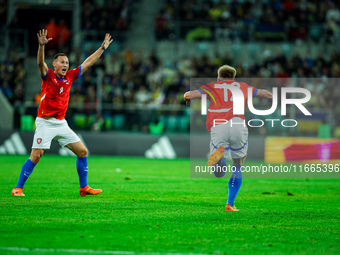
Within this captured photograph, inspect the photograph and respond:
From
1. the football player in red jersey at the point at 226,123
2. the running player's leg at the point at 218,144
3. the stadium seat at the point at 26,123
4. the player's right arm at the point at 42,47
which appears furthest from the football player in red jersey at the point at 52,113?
the stadium seat at the point at 26,123

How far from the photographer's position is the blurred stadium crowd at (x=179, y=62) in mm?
23250

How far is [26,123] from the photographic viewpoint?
74.4 ft

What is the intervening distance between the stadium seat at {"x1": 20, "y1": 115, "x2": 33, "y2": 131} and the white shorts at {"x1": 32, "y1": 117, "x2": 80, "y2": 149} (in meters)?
12.2

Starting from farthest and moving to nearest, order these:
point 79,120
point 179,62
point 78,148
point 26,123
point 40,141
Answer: point 179,62
point 79,120
point 26,123
point 78,148
point 40,141

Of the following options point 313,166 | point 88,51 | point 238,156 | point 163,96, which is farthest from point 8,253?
point 88,51

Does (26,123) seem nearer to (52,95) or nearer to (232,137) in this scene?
(52,95)

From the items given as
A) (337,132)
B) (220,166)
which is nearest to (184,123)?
(337,132)

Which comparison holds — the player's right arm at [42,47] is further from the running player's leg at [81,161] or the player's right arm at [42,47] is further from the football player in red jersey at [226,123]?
the football player in red jersey at [226,123]

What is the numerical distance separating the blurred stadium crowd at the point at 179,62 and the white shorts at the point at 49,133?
11.9 m

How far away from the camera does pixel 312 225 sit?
28.4 ft

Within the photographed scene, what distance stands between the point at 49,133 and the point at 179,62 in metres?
17.4

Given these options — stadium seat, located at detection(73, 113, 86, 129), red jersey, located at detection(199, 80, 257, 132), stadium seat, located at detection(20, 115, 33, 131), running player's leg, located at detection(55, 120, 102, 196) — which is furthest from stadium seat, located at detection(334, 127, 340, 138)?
red jersey, located at detection(199, 80, 257, 132)

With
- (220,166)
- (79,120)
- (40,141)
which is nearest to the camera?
(220,166)

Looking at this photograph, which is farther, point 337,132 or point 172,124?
point 172,124
